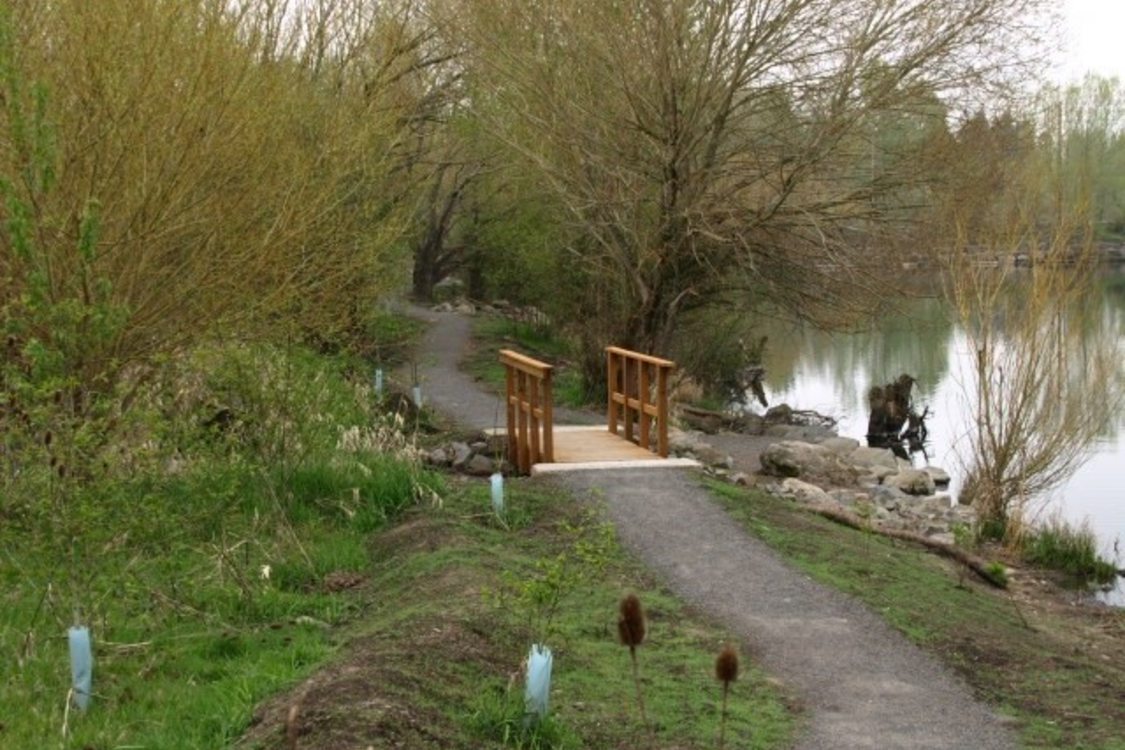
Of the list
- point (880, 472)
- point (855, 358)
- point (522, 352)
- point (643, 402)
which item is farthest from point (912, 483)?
point (855, 358)

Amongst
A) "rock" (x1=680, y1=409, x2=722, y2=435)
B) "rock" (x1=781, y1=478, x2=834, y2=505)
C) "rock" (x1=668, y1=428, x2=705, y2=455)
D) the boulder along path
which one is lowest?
"rock" (x1=680, y1=409, x2=722, y2=435)

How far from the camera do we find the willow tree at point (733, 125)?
795 inches

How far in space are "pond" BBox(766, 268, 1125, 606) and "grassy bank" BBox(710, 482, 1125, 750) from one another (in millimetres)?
3467

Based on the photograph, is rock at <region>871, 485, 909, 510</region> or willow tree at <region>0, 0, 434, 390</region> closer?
willow tree at <region>0, 0, 434, 390</region>

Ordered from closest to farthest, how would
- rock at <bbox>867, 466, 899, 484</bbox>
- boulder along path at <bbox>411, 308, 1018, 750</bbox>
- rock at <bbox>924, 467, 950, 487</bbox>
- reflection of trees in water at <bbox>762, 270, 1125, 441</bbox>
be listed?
boulder along path at <bbox>411, 308, 1018, 750</bbox>, rock at <bbox>867, 466, 899, 484</bbox>, rock at <bbox>924, 467, 950, 487</bbox>, reflection of trees in water at <bbox>762, 270, 1125, 441</bbox>

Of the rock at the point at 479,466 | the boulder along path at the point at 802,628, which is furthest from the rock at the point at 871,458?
the boulder along path at the point at 802,628

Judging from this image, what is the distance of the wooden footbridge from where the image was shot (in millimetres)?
14594

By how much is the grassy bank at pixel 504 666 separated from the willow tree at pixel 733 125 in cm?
1052

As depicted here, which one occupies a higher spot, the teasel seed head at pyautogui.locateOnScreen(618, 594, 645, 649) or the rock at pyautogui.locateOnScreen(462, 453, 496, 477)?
the teasel seed head at pyautogui.locateOnScreen(618, 594, 645, 649)

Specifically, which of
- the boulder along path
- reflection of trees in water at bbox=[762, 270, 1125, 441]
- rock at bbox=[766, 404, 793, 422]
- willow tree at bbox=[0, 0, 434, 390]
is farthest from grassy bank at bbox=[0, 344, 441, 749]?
reflection of trees in water at bbox=[762, 270, 1125, 441]

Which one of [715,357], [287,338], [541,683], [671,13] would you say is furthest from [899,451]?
[541,683]

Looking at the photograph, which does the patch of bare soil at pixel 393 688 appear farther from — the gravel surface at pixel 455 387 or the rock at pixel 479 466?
the gravel surface at pixel 455 387

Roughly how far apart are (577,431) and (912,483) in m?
6.32

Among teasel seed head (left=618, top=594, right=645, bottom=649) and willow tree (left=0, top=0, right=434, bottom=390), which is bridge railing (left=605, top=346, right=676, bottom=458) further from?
teasel seed head (left=618, top=594, right=645, bottom=649)
